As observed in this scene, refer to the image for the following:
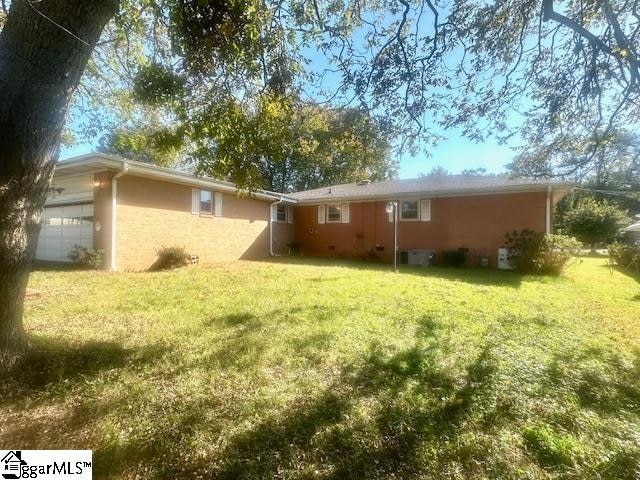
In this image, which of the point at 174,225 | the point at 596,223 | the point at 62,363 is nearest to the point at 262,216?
the point at 174,225

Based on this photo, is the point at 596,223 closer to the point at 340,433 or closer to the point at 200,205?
the point at 200,205

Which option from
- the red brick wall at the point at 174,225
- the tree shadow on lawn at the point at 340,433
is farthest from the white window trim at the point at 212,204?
the tree shadow on lawn at the point at 340,433

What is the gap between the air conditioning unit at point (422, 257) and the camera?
14.0 m

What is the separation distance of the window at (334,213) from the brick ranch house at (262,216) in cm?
5

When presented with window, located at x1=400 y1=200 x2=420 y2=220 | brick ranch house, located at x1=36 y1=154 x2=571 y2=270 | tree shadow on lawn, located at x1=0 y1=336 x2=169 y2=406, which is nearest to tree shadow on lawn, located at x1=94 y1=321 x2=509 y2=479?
tree shadow on lawn, located at x1=0 y1=336 x2=169 y2=406

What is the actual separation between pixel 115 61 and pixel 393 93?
247 inches

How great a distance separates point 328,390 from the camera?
2.98 meters

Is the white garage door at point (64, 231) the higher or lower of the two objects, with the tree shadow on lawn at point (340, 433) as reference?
higher

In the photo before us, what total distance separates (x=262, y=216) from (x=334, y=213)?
3921mm

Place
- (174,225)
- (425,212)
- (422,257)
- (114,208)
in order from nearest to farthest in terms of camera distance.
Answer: (114,208) < (174,225) < (422,257) < (425,212)

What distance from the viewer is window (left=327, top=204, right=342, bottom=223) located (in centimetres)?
1684

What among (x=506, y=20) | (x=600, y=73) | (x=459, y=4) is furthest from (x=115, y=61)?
(x=600, y=73)

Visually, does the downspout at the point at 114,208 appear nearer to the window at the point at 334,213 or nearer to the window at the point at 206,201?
the window at the point at 206,201

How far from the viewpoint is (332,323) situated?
4.89 metres
